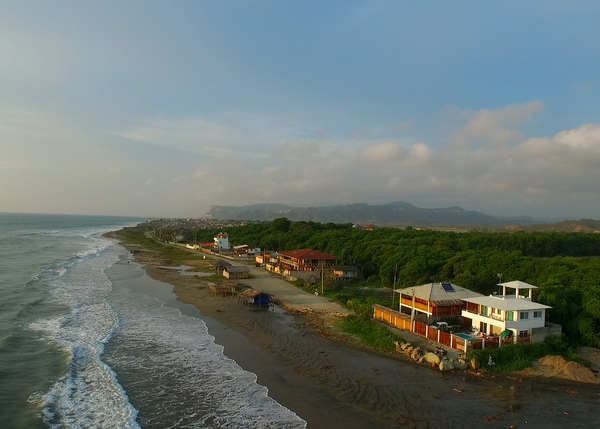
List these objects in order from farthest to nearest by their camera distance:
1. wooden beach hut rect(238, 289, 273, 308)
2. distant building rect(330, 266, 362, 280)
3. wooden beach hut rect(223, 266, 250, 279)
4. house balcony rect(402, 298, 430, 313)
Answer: wooden beach hut rect(223, 266, 250, 279), distant building rect(330, 266, 362, 280), wooden beach hut rect(238, 289, 273, 308), house balcony rect(402, 298, 430, 313)

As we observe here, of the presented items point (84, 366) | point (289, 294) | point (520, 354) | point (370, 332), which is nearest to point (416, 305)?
point (370, 332)

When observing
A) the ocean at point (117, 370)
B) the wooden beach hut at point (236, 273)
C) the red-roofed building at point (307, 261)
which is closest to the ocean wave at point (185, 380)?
the ocean at point (117, 370)

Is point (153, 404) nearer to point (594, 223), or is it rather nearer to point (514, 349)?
point (514, 349)

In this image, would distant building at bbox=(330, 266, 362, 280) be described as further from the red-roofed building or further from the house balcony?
the house balcony

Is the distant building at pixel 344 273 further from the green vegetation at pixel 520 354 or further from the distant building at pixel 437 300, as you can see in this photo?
the green vegetation at pixel 520 354

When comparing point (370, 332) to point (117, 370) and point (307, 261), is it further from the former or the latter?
point (307, 261)

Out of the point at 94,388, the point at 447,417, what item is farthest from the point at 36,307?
the point at 447,417

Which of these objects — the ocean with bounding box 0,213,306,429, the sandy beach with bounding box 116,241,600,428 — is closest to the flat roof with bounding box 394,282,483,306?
the sandy beach with bounding box 116,241,600,428
